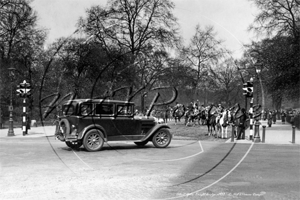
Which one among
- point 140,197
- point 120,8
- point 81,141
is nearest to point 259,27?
point 120,8

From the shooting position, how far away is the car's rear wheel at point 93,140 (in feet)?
43.1

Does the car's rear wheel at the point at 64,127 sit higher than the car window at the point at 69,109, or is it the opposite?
the car window at the point at 69,109

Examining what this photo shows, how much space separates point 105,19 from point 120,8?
3050 millimetres

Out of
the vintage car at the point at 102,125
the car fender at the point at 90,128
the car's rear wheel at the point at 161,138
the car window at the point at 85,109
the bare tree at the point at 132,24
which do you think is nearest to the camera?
the car fender at the point at 90,128

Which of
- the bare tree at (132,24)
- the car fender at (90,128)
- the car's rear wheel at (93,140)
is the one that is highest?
the bare tree at (132,24)

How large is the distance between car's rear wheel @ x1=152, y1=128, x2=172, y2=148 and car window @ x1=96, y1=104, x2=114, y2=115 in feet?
7.00

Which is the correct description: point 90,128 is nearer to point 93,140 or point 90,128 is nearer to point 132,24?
point 93,140

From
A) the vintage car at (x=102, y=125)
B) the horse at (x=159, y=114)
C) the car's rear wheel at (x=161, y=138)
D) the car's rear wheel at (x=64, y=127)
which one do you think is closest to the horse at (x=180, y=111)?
the horse at (x=159, y=114)

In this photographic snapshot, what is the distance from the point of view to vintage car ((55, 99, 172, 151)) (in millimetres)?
13258

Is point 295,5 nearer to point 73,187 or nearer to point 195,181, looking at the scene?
point 195,181

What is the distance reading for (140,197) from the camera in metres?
6.36

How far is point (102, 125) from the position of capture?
1362cm

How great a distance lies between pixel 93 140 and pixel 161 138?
298cm

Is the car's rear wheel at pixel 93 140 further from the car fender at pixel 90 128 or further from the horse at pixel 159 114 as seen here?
the horse at pixel 159 114
